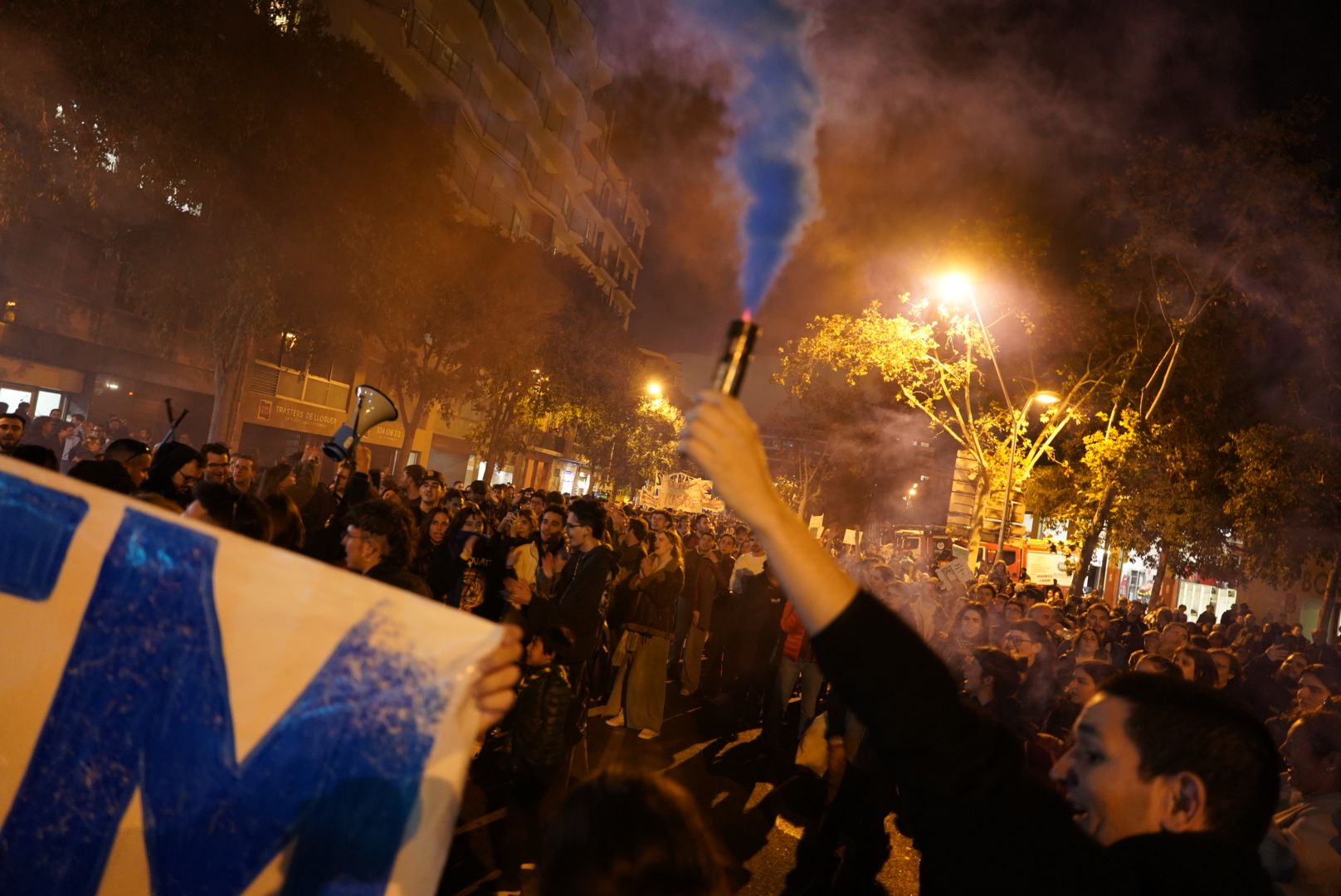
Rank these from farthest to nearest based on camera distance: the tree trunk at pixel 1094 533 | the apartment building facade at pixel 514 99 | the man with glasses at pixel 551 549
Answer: the apartment building facade at pixel 514 99
the tree trunk at pixel 1094 533
the man with glasses at pixel 551 549

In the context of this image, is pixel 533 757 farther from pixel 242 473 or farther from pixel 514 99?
pixel 514 99

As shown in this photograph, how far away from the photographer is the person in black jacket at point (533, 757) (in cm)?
467

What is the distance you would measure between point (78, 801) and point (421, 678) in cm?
95

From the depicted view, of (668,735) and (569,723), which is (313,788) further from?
(668,735)

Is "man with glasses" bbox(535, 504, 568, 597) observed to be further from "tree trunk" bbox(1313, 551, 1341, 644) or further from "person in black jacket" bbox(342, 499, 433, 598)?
"tree trunk" bbox(1313, 551, 1341, 644)

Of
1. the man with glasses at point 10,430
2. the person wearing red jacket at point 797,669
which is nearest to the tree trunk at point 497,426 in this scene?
the man with glasses at point 10,430

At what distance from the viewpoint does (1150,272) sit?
20.5 metres

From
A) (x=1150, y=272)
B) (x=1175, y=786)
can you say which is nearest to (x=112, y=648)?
(x=1175, y=786)

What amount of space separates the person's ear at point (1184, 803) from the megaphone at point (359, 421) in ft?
22.8

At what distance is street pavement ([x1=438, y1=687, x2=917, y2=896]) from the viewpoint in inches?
221

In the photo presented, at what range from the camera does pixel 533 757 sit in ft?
15.3

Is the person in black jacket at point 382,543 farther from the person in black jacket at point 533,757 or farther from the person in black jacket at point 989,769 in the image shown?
the person in black jacket at point 989,769

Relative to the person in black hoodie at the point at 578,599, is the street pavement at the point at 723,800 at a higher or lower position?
lower

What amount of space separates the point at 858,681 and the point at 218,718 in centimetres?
161
